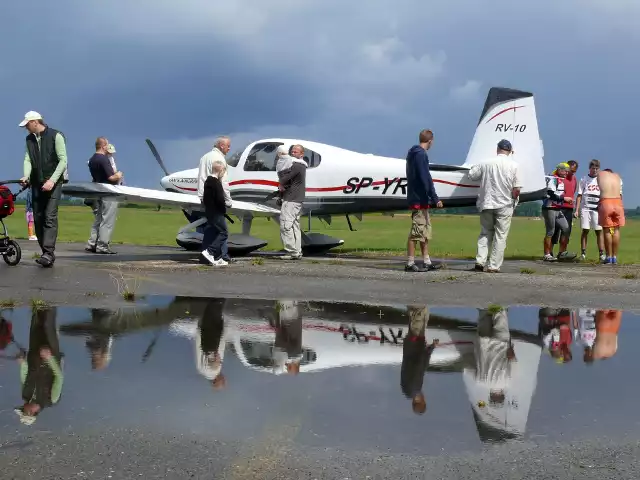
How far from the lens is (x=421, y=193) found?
1005 centimetres

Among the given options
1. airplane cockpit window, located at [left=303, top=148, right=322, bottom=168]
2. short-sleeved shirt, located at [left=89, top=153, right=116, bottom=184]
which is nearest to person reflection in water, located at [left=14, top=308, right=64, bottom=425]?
short-sleeved shirt, located at [left=89, top=153, right=116, bottom=184]

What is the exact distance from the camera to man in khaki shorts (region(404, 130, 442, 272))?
9.98 metres

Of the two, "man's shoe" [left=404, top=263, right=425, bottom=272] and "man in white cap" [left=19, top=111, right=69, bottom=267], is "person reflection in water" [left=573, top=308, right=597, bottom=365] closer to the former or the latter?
"man's shoe" [left=404, top=263, right=425, bottom=272]

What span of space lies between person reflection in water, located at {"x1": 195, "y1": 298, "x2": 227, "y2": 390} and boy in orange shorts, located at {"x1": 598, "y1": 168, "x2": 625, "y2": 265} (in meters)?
8.56

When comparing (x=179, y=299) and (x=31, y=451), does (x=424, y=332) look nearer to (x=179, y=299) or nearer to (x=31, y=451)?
(x=179, y=299)

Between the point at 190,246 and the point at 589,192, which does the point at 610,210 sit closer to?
the point at 589,192

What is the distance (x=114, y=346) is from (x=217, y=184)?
5951 millimetres

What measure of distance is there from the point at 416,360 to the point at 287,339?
105cm

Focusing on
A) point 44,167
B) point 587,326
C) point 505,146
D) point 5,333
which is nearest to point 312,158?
point 505,146

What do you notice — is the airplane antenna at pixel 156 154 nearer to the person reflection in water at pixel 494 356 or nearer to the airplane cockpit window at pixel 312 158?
the airplane cockpit window at pixel 312 158

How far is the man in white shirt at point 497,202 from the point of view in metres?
10.2

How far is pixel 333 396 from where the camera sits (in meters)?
3.59

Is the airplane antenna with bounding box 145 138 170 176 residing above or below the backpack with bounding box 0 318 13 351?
above

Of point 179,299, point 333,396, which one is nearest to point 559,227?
point 179,299
